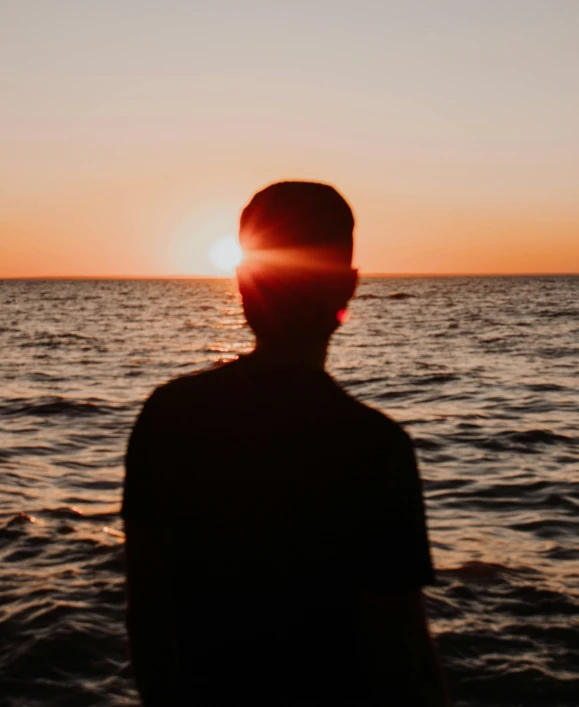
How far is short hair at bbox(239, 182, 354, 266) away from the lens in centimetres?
182

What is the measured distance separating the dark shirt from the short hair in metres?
0.25

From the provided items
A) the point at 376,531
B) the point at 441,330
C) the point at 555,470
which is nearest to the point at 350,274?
the point at 376,531

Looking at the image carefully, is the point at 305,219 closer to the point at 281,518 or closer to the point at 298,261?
the point at 298,261

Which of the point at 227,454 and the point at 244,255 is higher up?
the point at 244,255

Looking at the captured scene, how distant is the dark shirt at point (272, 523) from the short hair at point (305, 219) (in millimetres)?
254

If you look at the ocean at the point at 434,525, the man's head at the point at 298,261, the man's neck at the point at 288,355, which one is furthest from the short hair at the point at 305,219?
the ocean at the point at 434,525

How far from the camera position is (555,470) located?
33.6ft

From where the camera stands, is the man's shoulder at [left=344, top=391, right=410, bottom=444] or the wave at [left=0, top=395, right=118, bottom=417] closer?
the man's shoulder at [left=344, top=391, right=410, bottom=444]

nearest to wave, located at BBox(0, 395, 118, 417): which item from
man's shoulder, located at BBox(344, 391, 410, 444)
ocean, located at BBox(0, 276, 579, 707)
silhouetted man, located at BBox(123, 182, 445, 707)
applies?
ocean, located at BBox(0, 276, 579, 707)

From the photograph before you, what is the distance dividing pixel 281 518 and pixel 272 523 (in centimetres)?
2

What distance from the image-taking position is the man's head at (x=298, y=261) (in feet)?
5.98

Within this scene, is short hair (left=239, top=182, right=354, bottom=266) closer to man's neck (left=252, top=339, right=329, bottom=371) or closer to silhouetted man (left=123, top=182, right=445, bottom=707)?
silhouetted man (left=123, top=182, right=445, bottom=707)

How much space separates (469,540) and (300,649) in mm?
6204

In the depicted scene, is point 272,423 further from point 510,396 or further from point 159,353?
point 159,353
